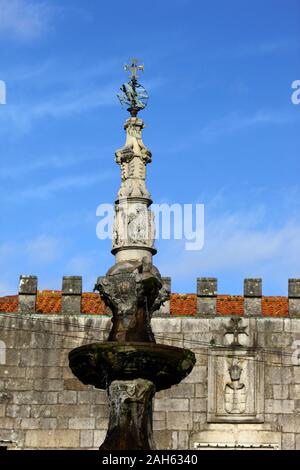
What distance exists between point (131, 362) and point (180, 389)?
7838mm

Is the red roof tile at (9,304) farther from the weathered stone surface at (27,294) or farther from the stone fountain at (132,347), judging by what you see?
the stone fountain at (132,347)

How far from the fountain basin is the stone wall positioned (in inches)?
278

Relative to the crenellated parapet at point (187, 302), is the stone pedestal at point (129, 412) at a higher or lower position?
lower

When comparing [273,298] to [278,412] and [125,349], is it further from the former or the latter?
[125,349]

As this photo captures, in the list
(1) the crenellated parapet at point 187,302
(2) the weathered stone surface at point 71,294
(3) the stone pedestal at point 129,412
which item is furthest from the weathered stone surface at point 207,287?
(3) the stone pedestal at point 129,412

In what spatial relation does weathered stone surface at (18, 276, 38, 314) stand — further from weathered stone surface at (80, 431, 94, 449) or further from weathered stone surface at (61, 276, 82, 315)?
weathered stone surface at (80, 431, 94, 449)

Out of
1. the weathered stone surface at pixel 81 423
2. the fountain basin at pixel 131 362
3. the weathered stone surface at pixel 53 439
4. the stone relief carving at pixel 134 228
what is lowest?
the weathered stone surface at pixel 53 439

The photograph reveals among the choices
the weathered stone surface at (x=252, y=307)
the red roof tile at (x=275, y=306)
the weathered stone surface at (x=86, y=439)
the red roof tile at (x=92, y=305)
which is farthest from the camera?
the red roof tile at (x=92, y=305)

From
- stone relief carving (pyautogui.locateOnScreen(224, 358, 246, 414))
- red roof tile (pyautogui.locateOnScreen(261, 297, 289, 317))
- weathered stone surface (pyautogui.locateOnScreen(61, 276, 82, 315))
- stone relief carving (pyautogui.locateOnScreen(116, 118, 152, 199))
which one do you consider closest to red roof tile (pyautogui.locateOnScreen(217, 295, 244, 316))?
red roof tile (pyautogui.locateOnScreen(261, 297, 289, 317))

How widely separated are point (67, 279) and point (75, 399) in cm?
238

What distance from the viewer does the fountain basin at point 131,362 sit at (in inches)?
555

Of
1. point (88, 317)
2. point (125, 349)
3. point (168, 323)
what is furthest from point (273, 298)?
point (125, 349)

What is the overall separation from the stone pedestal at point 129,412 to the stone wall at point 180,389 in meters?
7.20

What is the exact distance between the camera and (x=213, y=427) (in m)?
21.5
